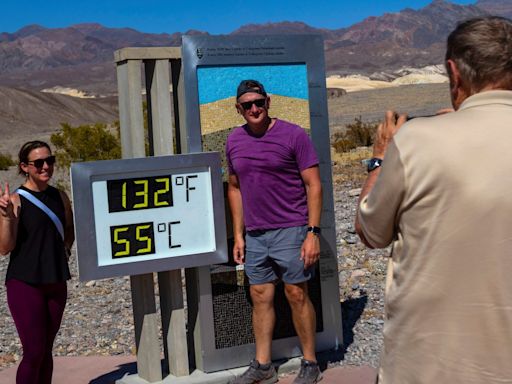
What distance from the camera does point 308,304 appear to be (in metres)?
5.20

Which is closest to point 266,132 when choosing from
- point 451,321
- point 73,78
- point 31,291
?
point 31,291

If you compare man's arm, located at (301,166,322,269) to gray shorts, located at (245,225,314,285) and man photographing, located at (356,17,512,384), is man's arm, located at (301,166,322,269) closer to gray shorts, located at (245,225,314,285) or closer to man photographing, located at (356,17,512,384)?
gray shorts, located at (245,225,314,285)

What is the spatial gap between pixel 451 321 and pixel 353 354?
3670 millimetres

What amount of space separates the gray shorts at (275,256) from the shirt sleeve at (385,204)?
8.12ft

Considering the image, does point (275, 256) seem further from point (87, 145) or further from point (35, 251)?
point (87, 145)

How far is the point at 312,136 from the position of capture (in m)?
5.66

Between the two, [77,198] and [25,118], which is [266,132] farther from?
[25,118]

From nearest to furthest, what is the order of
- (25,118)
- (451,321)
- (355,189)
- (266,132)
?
(451,321) < (266,132) < (355,189) < (25,118)

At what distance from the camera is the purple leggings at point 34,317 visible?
180 inches

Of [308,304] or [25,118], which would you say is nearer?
[308,304]

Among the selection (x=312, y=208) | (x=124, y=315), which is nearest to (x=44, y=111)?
(x=124, y=315)

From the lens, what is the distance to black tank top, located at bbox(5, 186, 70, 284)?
4.58 m

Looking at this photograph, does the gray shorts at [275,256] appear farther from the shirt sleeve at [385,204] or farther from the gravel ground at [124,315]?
the shirt sleeve at [385,204]

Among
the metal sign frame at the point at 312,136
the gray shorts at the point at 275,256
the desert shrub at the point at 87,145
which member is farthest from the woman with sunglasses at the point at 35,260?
the desert shrub at the point at 87,145
